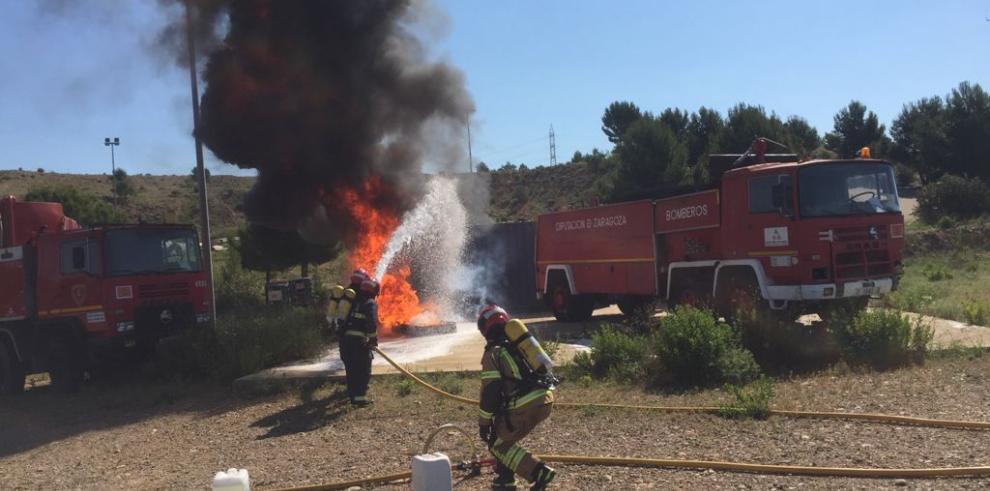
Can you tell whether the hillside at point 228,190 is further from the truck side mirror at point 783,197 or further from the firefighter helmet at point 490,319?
the firefighter helmet at point 490,319

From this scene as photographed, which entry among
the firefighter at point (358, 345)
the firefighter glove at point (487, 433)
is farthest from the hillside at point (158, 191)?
the firefighter glove at point (487, 433)

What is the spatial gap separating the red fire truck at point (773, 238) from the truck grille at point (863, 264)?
0.01 m

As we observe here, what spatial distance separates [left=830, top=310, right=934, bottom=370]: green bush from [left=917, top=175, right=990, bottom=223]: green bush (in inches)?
1231

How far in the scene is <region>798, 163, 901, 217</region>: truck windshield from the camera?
1140 centimetres

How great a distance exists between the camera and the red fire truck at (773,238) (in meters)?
11.3

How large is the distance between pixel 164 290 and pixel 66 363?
1935mm

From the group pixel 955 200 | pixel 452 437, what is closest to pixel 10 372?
pixel 452 437

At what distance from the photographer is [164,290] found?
1284 centimetres

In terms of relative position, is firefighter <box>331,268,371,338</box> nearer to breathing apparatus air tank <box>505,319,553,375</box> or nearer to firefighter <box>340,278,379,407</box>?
firefighter <box>340,278,379,407</box>

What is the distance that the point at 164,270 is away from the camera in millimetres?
12914

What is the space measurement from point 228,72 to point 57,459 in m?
9.32

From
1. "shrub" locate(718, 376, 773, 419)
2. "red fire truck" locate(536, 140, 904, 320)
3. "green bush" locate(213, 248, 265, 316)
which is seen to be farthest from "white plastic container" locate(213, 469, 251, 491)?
"green bush" locate(213, 248, 265, 316)

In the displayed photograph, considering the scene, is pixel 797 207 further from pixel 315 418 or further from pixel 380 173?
pixel 380 173

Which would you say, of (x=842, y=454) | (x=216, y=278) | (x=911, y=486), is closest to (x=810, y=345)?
(x=842, y=454)
